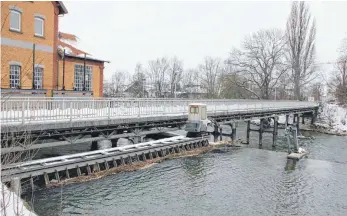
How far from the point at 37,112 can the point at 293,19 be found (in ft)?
143

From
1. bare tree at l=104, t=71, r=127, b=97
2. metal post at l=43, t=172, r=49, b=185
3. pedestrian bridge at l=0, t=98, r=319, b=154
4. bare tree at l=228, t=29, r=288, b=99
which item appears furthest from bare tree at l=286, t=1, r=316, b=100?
bare tree at l=104, t=71, r=127, b=97

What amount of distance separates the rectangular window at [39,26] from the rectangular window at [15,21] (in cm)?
127

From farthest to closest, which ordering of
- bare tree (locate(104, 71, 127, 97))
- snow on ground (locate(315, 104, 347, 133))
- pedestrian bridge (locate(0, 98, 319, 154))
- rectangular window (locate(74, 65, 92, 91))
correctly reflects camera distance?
bare tree (locate(104, 71, 127, 97)), snow on ground (locate(315, 104, 347, 133)), rectangular window (locate(74, 65, 92, 91)), pedestrian bridge (locate(0, 98, 319, 154))

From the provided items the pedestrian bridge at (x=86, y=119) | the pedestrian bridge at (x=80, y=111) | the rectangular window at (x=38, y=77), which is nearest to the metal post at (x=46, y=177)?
the pedestrian bridge at (x=86, y=119)

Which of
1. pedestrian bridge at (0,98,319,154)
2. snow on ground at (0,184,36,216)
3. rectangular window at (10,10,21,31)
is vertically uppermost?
rectangular window at (10,10,21,31)

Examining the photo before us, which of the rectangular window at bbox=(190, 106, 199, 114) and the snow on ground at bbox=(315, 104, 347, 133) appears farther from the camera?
the snow on ground at bbox=(315, 104, 347, 133)

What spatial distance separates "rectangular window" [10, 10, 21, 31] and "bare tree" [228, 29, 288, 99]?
109ft

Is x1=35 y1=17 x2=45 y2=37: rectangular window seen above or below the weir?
above

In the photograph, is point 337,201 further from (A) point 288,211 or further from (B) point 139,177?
(B) point 139,177

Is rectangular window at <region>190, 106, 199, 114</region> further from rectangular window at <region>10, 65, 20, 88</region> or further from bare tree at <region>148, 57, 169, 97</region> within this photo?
bare tree at <region>148, 57, 169, 97</region>

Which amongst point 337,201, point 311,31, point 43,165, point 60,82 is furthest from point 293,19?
point 43,165

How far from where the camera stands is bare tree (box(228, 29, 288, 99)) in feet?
152

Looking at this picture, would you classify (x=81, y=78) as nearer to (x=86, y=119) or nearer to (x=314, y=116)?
(x=86, y=119)

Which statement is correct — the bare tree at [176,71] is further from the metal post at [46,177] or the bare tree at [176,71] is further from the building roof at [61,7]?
the metal post at [46,177]
